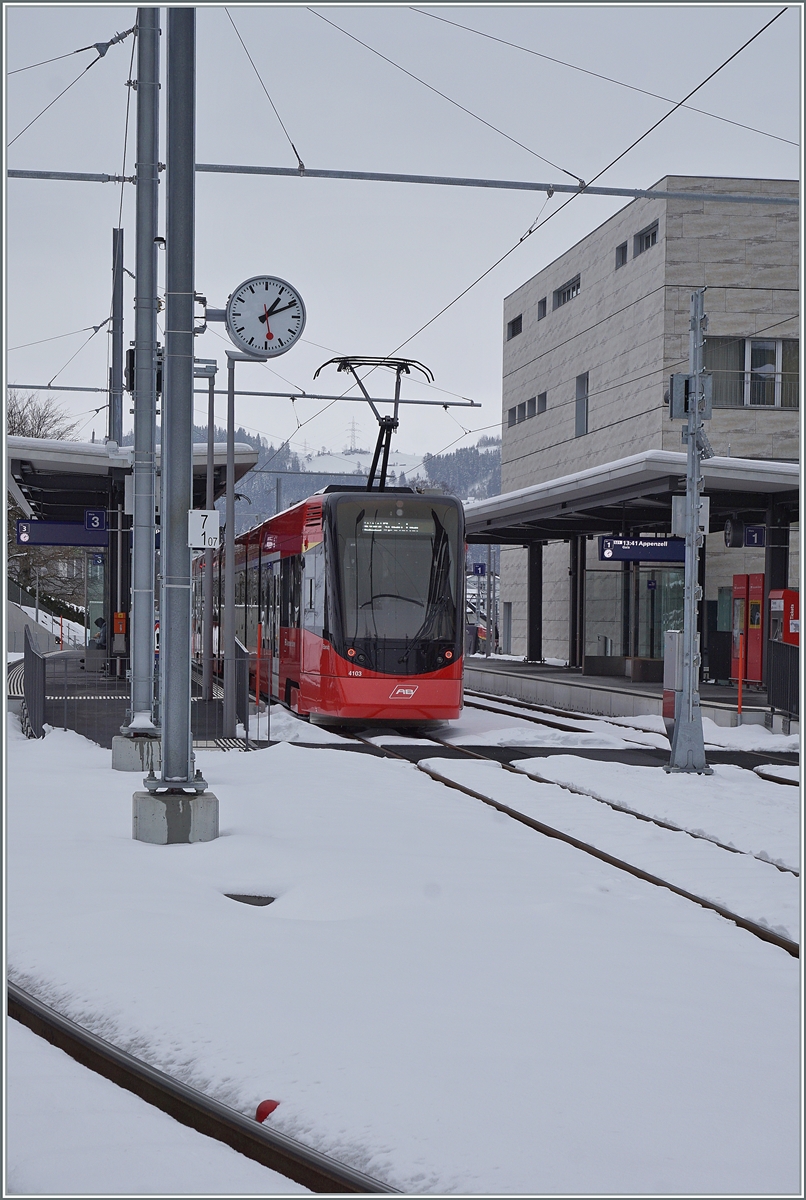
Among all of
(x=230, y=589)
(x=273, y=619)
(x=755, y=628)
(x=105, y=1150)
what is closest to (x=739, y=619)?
(x=755, y=628)

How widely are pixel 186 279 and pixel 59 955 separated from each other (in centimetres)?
537

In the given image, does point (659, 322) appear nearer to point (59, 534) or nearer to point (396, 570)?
point (59, 534)

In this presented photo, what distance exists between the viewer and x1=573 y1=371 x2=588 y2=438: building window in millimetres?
42188

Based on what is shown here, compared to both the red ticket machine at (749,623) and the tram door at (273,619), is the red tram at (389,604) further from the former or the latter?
the red ticket machine at (749,623)

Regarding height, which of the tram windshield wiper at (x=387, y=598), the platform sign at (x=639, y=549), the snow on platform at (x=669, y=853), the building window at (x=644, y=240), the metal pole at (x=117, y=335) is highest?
the building window at (x=644, y=240)

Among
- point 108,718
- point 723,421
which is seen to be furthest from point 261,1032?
point 723,421

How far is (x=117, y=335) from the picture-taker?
25.6 meters

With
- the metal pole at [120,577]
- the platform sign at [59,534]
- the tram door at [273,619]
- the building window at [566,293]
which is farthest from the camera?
the building window at [566,293]

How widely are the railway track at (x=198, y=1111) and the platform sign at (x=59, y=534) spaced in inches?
880

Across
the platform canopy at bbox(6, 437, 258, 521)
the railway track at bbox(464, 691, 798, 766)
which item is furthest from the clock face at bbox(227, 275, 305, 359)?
the railway track at bbox(464, 691, 798, 766)

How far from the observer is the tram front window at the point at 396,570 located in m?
17.2

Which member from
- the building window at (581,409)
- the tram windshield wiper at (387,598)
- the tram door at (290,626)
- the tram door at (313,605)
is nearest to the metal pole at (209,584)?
the tram door at (290,626)

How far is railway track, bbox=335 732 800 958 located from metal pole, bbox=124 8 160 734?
9.89ft

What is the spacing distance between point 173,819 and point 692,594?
Answer: 23.7ft
